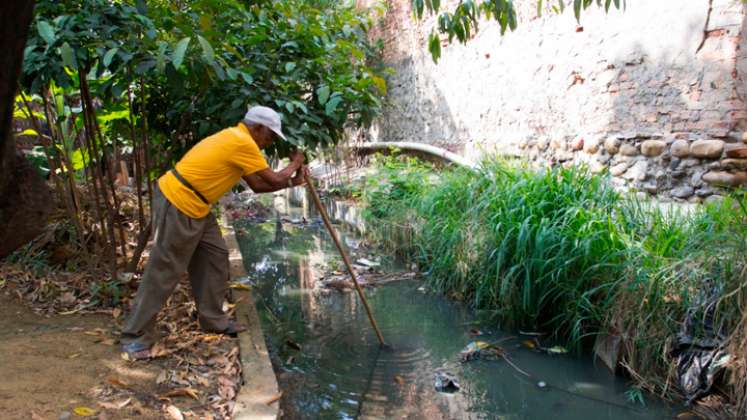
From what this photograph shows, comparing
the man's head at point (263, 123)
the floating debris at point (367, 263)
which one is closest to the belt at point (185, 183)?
the man's head at point (263, 123)

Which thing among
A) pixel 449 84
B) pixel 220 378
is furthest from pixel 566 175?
pixel 449 84

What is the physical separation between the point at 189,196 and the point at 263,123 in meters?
0.66

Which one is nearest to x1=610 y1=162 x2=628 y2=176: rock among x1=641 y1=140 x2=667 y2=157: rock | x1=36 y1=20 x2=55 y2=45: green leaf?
x1=641 y1=140 x2=667 y2=157: rock

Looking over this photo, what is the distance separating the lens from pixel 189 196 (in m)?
3.78

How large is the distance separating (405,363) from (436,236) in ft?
7.17

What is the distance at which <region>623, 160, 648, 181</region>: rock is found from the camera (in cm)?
669

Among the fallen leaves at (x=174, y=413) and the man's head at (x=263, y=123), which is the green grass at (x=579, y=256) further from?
the fallen leaves at (x=174, y=413)

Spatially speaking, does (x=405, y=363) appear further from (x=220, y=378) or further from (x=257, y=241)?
(x=257, y=241)

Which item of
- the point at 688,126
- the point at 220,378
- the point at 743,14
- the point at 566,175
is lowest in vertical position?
the point at 220,378

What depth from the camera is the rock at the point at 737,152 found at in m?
5.82

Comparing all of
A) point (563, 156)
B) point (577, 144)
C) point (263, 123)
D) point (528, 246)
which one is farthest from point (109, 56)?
point (563, 156)

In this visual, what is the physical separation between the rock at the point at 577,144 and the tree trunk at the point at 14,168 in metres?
6.93

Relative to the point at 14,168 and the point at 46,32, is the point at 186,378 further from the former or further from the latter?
the point at 14,168

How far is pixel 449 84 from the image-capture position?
36.4 ft
